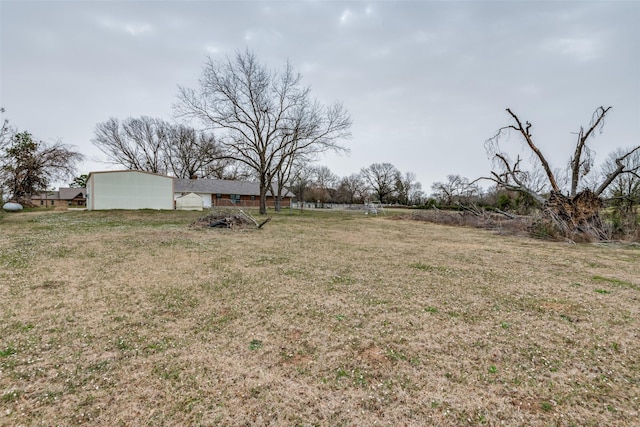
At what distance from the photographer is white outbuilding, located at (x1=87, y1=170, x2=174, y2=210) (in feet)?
72.5

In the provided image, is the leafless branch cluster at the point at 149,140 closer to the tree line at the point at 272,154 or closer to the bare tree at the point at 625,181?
the tree line at the point at 272,154

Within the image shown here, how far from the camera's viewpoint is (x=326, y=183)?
60.6m

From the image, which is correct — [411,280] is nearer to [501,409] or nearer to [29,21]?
[501,409]

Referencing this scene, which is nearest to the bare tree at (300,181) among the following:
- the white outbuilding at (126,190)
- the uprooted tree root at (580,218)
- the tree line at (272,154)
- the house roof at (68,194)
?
the tree line at (272,154)

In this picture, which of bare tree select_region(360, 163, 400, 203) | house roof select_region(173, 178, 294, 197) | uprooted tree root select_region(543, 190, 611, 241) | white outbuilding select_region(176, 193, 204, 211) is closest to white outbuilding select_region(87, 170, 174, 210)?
white outbuilding select_region(176, 193, 204, 211)

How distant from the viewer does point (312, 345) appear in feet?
9.11

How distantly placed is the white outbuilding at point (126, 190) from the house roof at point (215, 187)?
14070 millimetres

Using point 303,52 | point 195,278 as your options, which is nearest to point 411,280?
point 195,278

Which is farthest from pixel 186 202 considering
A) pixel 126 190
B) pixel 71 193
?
pixel 71 193

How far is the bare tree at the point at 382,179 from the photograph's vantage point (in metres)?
56.9

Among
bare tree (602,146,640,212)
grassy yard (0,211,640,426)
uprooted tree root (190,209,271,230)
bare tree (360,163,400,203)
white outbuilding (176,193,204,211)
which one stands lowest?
grassy yard (0,211,640,426)

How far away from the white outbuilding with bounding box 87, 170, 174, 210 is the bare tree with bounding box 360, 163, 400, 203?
42.1 m

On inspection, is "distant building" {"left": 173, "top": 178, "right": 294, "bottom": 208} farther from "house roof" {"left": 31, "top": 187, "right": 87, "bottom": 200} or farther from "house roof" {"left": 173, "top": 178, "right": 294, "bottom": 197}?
"house roof" {"left": 31, "top": 187, "right": 87, "bottom": 200}

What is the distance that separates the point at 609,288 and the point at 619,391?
383cm
